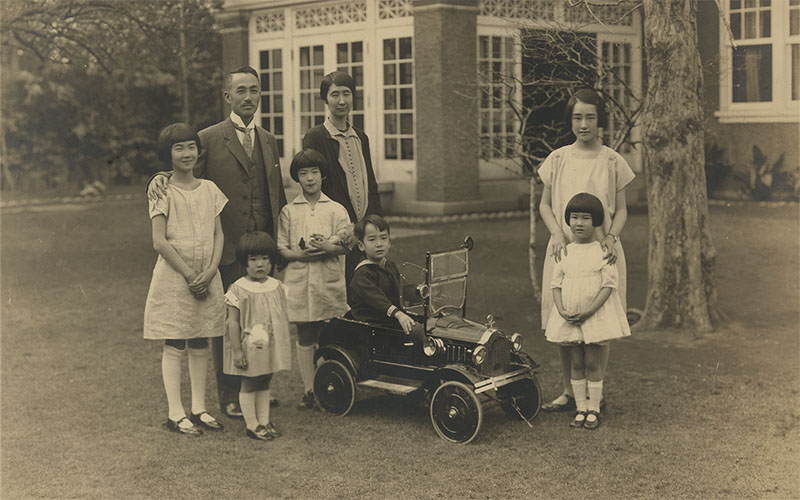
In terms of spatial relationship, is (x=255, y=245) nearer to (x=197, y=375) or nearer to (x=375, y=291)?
(x=375, y=291)

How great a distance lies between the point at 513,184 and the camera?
594 inches

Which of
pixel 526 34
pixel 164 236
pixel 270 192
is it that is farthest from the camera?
pixel 526 34

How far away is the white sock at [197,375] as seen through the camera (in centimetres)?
496

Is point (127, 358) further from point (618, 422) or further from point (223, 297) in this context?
point (618, 422)

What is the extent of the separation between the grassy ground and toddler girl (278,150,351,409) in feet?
2.06

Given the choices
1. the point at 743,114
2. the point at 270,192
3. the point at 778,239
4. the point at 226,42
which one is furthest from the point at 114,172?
the point at 270,192

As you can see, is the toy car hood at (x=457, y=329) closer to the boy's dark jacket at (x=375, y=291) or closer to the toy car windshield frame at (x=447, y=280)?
the toy car windshield frame at (x=447, y=280)

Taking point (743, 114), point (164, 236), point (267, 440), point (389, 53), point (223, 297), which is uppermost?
point (389, 53)

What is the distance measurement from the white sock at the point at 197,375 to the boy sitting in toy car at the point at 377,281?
2.97 feet

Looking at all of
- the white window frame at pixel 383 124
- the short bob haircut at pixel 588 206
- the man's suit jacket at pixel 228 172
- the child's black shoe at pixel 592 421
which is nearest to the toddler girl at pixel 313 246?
the man's suit jacket at pixel 228 172

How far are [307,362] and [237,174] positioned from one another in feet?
3.89

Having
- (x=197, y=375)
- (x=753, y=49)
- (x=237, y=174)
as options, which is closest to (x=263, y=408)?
(x=197, y=375)

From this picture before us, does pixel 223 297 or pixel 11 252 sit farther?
pixel 11 252

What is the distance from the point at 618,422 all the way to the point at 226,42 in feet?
45.2
